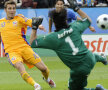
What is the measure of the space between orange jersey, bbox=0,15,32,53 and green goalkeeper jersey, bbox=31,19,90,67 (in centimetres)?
242

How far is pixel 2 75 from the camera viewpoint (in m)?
12.5

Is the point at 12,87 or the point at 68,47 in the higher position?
the point at 68,47

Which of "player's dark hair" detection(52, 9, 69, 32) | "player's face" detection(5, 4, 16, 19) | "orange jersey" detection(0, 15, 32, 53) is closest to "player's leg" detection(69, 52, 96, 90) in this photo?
"player's dark hair" detection(52, 9, 69, 32)

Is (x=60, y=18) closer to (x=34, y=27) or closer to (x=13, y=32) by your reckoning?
(x=34, y=27)

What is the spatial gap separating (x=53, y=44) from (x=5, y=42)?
2.75 metres

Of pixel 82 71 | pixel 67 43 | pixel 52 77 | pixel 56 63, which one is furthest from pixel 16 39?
pixel 56 63

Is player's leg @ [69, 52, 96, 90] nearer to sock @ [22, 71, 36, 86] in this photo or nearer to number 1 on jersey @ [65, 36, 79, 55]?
number 1 on jersey @ [65, 36, 79, 55]

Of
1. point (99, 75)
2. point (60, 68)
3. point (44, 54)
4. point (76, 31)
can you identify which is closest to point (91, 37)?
point (44, 54)

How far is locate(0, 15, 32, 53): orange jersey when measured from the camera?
9648 millimetres

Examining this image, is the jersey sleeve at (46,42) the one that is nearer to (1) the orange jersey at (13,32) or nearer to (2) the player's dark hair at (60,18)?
(2) the player's dark hair at (60,18)

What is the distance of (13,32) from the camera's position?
31.8 feet

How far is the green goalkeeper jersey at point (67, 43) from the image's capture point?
7180 mm

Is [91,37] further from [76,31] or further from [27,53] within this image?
[76,31]

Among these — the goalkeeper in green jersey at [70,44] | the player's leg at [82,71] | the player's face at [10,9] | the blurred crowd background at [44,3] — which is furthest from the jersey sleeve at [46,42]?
the blurred crowd background at [44,3]
